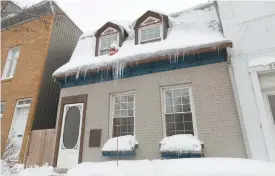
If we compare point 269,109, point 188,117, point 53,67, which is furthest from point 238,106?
point 53,67

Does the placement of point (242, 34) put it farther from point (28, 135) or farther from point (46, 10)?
point (46, 10)

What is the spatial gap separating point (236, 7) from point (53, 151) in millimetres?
8506

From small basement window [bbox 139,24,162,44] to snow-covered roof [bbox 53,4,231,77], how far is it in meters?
0.41

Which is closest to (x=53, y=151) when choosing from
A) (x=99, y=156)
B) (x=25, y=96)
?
(x=99, y=156)

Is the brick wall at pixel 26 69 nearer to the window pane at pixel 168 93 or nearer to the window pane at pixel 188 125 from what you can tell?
the window pane at pixel 168 93

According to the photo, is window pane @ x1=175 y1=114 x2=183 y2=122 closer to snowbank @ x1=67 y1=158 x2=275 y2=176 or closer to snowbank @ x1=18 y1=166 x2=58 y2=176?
snowbank @ x1=67 y1=158 x2=275 y2=176

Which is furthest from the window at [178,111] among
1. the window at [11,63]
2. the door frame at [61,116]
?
the window at [11,63]

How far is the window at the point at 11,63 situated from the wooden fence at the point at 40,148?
445 centimetres

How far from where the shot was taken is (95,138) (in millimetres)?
6848

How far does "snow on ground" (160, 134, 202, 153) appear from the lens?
5228 millimetres

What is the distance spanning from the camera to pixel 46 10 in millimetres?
10562

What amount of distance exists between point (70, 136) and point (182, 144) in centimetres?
438

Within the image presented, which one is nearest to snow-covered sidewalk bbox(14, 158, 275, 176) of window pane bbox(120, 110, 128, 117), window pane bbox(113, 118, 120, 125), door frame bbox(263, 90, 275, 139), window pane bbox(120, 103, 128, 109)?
door frame bbox(263, 90, 275, 139)

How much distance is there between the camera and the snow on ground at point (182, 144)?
17.2ft
